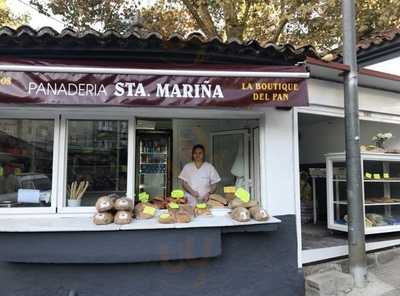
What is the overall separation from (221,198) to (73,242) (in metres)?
2.01

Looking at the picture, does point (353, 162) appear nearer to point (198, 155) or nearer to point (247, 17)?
point (198, 155)

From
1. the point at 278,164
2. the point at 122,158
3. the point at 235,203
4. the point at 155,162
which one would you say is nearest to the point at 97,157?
the point at 122,158

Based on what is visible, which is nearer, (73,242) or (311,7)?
(73,242)

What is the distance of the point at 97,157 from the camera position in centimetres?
462

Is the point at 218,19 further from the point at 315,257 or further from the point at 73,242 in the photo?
the point at 73,242

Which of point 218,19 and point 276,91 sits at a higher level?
point 218,19

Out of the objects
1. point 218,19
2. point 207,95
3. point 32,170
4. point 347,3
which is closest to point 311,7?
point 218,19

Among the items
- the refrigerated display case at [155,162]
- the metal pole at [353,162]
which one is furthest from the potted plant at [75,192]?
the metal pole at [353,162]

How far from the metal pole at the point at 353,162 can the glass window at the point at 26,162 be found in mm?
3816

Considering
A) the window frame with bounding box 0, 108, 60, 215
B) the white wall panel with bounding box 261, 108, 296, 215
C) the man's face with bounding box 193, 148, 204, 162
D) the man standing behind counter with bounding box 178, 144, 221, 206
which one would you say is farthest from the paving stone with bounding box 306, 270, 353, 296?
the window frame with bounding box 0, 108, 60, 215

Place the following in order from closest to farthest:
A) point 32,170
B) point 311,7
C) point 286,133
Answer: point 32,170, point 286,133, point 311,7

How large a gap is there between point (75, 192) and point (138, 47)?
1.96 metres

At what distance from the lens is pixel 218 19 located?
11.8 m

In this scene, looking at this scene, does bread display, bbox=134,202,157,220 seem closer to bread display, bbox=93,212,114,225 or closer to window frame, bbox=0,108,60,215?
bread display, bbox=93,212,114,225
